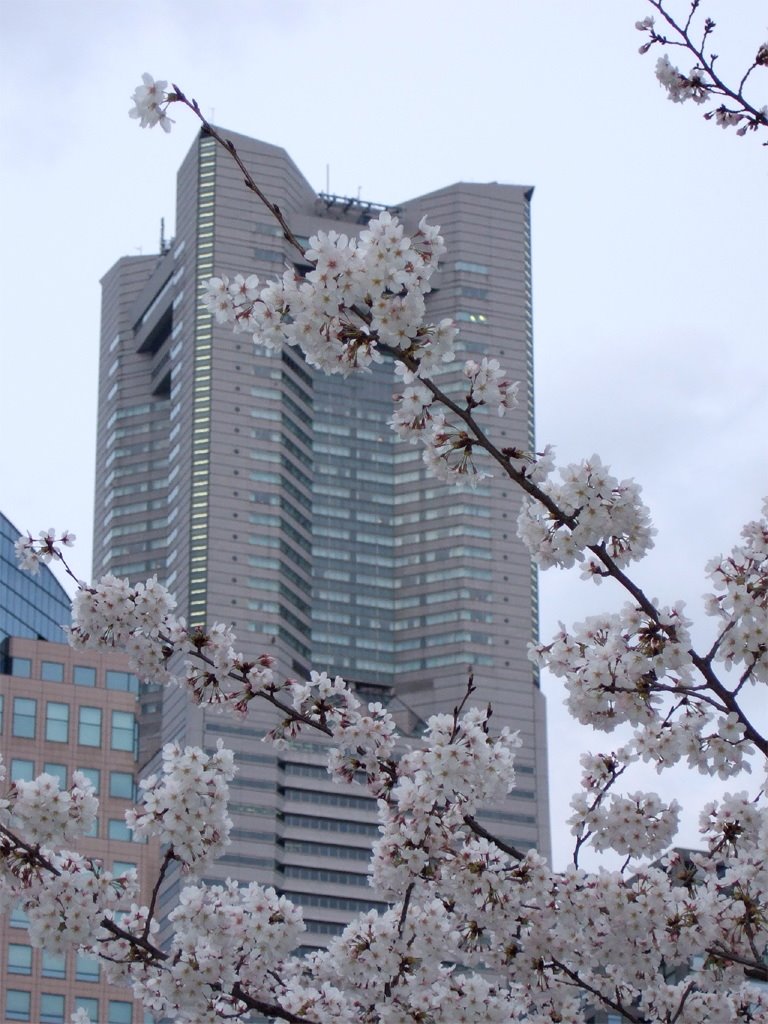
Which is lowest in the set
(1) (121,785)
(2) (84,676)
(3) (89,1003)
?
(3) (89,1003)

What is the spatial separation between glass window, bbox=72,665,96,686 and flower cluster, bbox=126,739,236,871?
311 ft

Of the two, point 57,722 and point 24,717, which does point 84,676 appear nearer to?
point 57,722

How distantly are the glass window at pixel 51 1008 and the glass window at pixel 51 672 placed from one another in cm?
1798

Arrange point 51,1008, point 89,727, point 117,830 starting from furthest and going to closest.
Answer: point 89,727, point 117,830, point 51,1008

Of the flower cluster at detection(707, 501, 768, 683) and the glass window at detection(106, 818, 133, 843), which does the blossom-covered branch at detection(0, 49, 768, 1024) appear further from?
the glass window at detection(106, 818, 133, 843)

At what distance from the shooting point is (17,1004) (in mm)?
101375

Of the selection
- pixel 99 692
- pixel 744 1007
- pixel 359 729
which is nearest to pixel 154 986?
pixel 359 729

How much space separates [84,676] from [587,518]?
3841 inches

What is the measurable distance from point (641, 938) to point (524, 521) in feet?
15.6

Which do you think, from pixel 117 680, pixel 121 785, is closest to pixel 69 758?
pixel 121 785

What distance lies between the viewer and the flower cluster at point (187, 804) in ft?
55.9

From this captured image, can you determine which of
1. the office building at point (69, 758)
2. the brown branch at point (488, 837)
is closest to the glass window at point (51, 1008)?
the office building at point (69, 758)

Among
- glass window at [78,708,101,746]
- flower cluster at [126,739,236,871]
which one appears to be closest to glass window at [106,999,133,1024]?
glass window at [78,708,101,746]

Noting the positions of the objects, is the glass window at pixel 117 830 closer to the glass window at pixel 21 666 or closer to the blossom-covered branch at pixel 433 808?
the glass window at pixel 21 666
